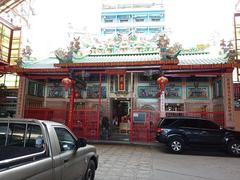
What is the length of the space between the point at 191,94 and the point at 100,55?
7134 millimetres

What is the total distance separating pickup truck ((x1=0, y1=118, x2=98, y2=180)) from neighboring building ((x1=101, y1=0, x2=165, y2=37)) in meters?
45.2

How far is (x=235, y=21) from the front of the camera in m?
21.0

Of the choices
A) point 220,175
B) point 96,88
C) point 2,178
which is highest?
point 96,88

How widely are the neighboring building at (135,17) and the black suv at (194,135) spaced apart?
38862 mm

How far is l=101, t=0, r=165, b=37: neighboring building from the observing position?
47.8 meters

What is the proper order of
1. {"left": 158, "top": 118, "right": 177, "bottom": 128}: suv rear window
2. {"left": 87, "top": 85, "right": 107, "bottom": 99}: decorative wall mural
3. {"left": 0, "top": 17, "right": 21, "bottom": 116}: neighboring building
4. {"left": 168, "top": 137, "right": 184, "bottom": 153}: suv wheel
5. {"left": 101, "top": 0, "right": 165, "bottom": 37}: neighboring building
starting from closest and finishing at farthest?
{"left": 168, "top": 137, "right": 184, "bottom": 153}: suv wheel < {"left": 158, "top": 118, "right": 177, "bottom": 128}: suv rear window < {"left": 87, "top": 85, "right": 107, "bottom": 99}: decorative wall mural < {"left": 0, "top": 17, "right": 21, "bottom": 116}: neighboring building < {"left": 101, "top": 0, "right": 165, "bottom": 37}: neighboring building

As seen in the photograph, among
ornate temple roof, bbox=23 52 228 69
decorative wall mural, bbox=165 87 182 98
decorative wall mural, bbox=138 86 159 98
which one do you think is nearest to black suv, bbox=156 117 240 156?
decorative wall mural, bbox=165 87 182 98

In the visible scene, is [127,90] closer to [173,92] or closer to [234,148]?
[173,92]

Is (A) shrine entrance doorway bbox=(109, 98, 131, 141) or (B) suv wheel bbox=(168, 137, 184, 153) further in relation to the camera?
(A) shrine entrance doorway bbox=(109, 98, 131, 141)

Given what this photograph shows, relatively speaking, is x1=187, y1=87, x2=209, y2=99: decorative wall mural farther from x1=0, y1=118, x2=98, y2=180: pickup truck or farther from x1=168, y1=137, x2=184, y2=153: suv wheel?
x1=0, y1=118, x2=98, y2=180: pickup truck

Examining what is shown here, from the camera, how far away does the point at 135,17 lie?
48906mm

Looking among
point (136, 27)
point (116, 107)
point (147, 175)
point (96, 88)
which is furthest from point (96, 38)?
point (136, 27)

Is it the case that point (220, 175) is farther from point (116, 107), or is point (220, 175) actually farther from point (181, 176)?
point (116, 107)

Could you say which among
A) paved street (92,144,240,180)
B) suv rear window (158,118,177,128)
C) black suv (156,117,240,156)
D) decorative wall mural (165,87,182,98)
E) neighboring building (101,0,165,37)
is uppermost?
neighboring building (101,0,165,37)
